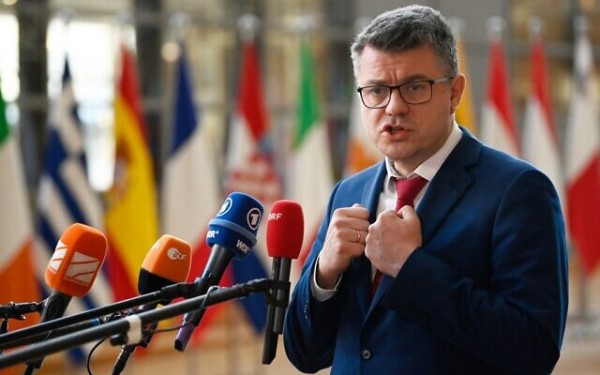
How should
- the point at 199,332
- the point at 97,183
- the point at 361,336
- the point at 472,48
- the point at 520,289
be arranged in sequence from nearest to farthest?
the point at 520,289
the point at 361,336
the point at 199,332
the point at 97,183
the point at 472,48

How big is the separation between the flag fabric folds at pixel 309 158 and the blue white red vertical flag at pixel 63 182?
1.80 metres

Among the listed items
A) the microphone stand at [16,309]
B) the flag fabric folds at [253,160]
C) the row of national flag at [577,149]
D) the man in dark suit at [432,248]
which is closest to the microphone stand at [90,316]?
the microphone stand at [16,309]

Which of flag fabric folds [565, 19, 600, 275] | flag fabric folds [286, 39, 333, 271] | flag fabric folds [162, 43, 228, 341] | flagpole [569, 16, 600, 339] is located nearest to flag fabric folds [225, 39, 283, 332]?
flag fabric folds [162, 43, 228, 341]

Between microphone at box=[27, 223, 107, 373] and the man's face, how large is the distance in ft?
1.85

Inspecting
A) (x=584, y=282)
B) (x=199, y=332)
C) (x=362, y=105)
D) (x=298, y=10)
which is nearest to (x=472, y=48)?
(x=298, y=10)

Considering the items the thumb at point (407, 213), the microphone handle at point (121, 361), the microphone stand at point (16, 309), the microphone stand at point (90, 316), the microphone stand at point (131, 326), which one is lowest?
the microphone handle at point (121, 361)

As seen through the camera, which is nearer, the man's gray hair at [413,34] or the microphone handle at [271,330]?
the microphone handle at [271,330]

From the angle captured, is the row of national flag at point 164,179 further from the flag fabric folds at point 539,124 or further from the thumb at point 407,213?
the thumb at point 407,213

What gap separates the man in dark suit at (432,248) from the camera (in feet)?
5.70

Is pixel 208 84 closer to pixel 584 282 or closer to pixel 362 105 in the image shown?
Answer: pixel 584 282

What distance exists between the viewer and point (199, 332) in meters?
6.70

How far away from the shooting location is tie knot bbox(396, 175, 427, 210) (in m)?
1.93

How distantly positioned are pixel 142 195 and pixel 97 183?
2.16 m

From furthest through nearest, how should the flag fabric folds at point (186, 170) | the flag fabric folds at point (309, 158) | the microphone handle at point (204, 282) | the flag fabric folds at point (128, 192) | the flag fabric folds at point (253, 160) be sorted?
the flag fabric folds at point (309, 158), the flag fabric folds at point (253, 160), the flag fabric folds at point (186, 170), the flag fabric folds at point (128, 192), the microphone handle at point (204, 282)
